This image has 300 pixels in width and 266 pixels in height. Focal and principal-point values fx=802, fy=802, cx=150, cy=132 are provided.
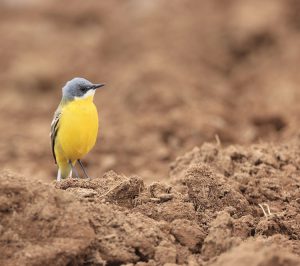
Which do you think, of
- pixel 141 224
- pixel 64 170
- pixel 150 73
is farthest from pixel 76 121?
pixel 150 73

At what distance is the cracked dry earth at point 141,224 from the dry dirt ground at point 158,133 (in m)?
0.01

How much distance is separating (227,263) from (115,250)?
3.29 ft

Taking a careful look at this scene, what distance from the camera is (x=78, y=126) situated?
8672mm

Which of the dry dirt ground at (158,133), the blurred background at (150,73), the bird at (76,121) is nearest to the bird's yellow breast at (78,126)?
the bird at (76,121)

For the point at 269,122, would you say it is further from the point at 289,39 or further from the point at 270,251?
the point at 270,251

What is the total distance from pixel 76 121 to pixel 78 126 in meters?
0.06

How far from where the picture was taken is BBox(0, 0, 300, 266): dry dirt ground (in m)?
6.11

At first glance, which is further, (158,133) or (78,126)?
(158,133)

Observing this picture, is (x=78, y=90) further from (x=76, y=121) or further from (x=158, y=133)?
(x=158, y=133)

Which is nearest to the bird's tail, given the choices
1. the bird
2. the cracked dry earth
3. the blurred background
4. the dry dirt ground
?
the bird

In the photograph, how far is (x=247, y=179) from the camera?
329 inches

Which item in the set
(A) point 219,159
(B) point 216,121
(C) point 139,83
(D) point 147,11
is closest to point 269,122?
(B) point 216,121

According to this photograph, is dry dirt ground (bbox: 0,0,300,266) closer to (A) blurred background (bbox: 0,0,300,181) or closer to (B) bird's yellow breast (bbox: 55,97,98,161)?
(A) blurred background (bbox: 0,0,300,181)

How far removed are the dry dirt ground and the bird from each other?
2.90 feet
